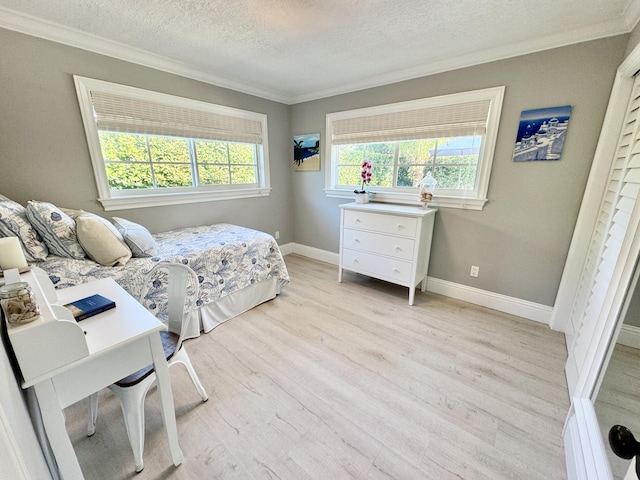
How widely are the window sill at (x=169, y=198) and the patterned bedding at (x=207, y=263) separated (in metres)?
0.32

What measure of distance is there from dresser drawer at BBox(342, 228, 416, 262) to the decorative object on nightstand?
458 mm

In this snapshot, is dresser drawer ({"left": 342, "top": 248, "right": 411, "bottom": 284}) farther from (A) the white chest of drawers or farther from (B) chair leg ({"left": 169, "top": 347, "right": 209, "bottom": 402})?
(B) chair leg ({"left": 169, "top": 347, "right": 209, "bottom": 402})

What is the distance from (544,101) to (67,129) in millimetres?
3792

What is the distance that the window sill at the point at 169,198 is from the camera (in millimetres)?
2398

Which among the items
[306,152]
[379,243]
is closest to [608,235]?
[379,243]

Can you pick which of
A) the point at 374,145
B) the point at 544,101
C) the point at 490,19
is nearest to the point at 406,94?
the point at 374,145

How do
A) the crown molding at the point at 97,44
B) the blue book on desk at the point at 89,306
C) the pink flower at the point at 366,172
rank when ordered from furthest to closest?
the pink flower at the point at 366,172 → the crown molding at the point at 97,44 → the blue book on desk at the point at 89,306

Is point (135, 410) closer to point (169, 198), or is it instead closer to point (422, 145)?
point (169, 198)

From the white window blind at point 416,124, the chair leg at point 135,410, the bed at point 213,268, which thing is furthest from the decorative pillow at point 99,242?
the white window blind at point 416,124

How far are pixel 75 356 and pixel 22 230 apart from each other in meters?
1.37

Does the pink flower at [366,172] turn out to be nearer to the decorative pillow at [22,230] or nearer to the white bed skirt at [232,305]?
the white bed skirt at [232,305]

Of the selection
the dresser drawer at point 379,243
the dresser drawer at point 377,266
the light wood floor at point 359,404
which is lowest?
the light wood floor at point 359,404

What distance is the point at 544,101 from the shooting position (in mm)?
2080

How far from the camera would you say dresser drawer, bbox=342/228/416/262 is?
8.56 ft
